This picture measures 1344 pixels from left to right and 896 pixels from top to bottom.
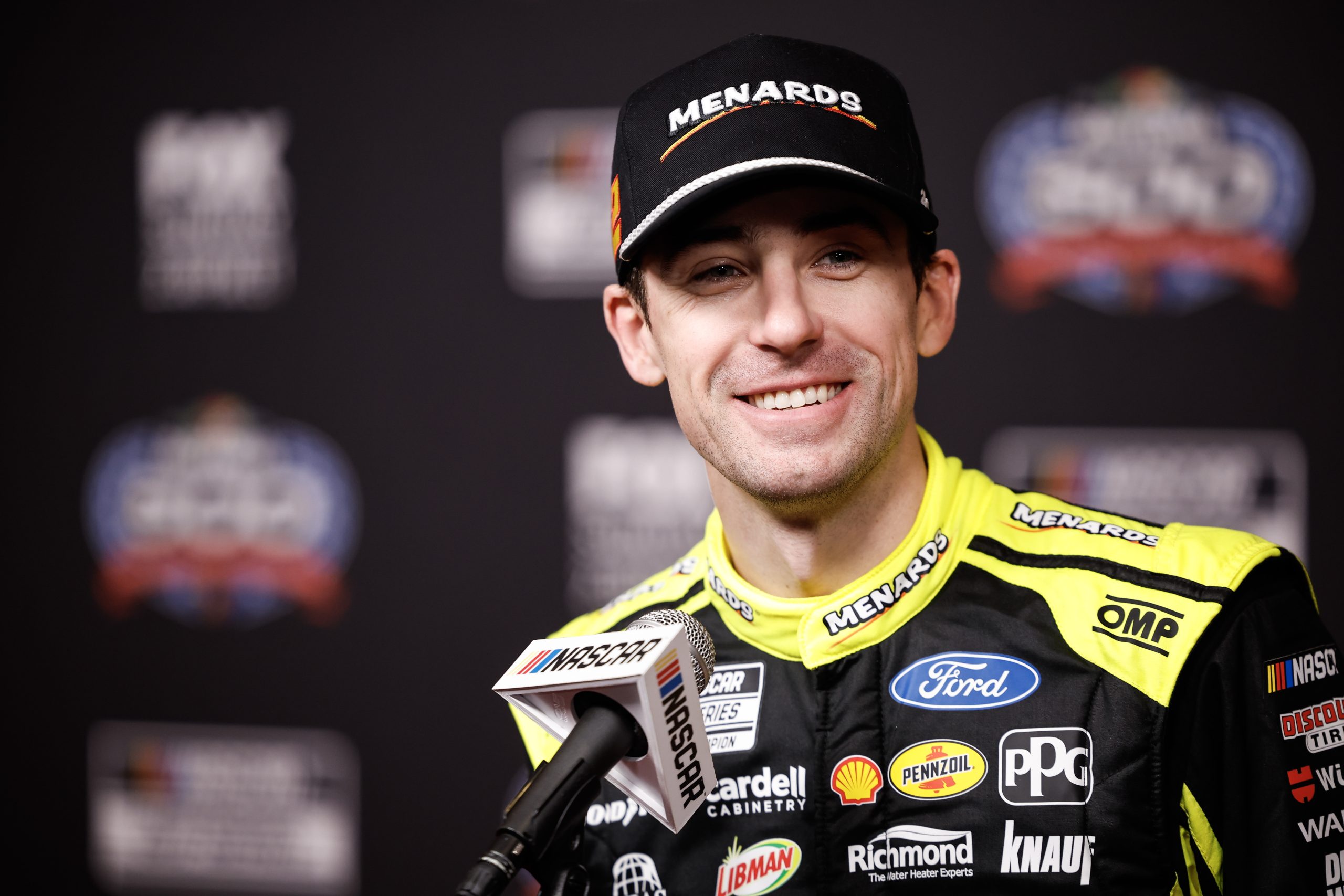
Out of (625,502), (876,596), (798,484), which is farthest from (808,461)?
(625,502)

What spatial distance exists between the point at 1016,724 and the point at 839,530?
21 cm

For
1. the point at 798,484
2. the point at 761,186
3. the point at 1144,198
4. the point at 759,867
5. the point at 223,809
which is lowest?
the point at 223,809

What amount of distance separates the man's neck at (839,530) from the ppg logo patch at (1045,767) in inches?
7.4

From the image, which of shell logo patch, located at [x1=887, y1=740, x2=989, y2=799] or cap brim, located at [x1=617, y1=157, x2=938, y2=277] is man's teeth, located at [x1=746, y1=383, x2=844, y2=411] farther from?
shell logo patch, located at [x1=887, y1=740, x2=989, y2=799]

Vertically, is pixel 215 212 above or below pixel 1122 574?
above

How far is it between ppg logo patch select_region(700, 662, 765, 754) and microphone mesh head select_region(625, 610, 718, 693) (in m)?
0.15

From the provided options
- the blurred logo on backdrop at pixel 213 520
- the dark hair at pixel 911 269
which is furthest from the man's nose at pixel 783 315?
the blurred logo on backdrop at pixel 213 520

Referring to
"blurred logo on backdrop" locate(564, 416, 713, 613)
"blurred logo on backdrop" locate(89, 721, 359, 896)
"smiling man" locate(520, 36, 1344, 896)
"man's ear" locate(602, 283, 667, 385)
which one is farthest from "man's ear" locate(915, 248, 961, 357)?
"blurred logo on backdrop" locate(89, 721, 359, 896)

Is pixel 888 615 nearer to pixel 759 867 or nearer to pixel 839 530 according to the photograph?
pixel 839 530

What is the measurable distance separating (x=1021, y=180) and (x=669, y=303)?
99 cm

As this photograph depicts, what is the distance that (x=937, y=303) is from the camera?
970 millimetres

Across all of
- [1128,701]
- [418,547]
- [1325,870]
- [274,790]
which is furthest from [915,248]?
[274,790]

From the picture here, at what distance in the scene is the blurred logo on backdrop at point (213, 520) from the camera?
1.98 metres

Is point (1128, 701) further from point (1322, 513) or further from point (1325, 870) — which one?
point (1322, 513)
